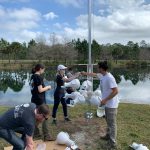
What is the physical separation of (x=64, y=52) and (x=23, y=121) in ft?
155

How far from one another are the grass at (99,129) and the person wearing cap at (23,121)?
5.76ft

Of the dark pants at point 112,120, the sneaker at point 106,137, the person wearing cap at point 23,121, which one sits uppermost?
the person wearing cap at point 23,121

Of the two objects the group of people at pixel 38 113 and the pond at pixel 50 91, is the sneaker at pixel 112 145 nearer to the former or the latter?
the group of people at pixel 38 113

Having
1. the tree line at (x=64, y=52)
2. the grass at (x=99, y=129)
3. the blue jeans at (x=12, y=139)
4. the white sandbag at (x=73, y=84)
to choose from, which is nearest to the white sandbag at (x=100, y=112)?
the grass at (x=99, y=129)

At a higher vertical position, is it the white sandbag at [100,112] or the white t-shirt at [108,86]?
the white t-shirt at [108,86]

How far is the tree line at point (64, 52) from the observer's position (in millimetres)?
51269

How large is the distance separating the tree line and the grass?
35.9 meters

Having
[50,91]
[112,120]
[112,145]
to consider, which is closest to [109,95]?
[112,120]

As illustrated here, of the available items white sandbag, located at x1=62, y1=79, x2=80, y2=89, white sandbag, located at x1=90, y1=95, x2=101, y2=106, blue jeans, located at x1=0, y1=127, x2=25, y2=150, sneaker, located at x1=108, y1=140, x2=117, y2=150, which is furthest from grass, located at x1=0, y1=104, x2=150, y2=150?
blue jeans, located at x1=0, y1=127, x2=25, y2=150

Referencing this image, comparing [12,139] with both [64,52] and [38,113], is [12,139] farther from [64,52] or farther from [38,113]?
[64,52]

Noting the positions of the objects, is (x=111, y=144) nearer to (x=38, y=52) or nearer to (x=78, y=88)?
(x=78, y=88)

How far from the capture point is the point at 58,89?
762 cm

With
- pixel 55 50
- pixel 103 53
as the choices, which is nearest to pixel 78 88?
pixel 55 50

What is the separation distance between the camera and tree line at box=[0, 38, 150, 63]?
51269 mm
